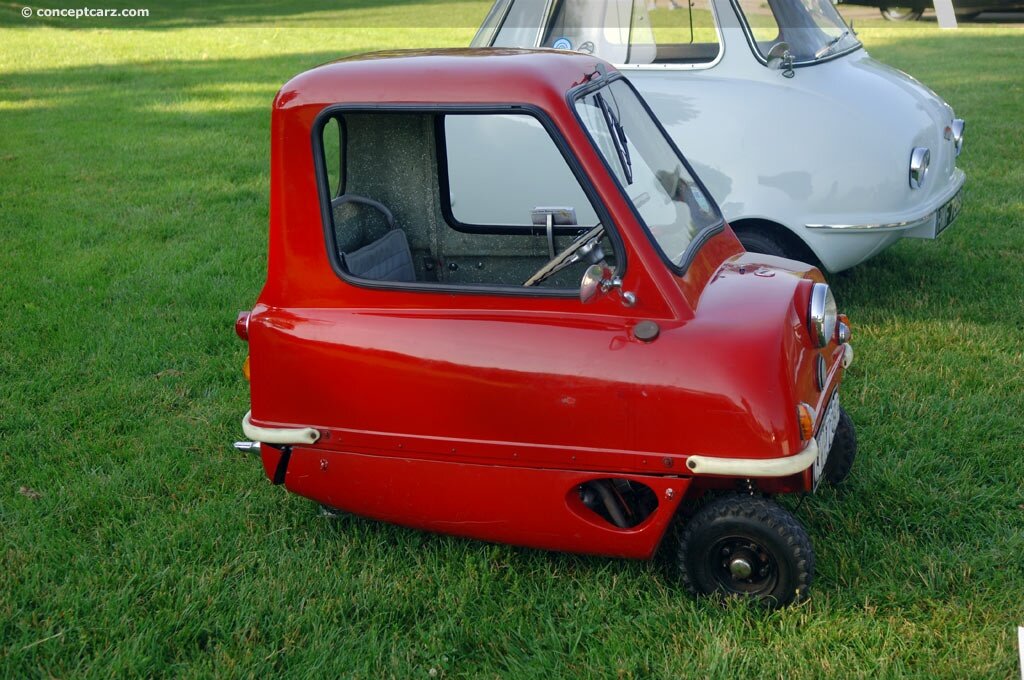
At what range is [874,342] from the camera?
210 inches

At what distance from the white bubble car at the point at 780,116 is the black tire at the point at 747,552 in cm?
251

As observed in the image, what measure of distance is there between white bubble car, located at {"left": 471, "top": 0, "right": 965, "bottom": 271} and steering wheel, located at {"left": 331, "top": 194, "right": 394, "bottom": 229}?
1.45m

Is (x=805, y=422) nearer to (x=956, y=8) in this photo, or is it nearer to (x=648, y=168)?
(x=648, y=168)

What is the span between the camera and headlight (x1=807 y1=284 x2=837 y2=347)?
10.9ft

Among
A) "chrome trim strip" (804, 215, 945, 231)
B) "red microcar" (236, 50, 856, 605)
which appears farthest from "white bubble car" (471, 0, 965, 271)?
"red microcar" (236, 50, 856, 605)

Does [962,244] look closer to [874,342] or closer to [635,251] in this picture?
[874,342]

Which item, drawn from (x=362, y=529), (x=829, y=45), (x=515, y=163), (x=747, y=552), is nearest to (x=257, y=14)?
(x=829, y=45)

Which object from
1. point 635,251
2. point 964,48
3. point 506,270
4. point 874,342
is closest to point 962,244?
point 874,342

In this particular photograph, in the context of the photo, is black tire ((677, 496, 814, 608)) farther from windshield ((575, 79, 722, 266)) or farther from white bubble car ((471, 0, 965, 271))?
white bubble car ((471, 0, 965, 271))

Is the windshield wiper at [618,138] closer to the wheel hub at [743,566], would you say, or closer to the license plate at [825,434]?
the license plate at [825,434]

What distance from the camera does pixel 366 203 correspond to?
155 inches

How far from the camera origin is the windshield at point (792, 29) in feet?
18.8

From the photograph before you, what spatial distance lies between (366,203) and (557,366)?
3.80 ft

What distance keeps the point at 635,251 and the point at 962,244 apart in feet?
14.6
